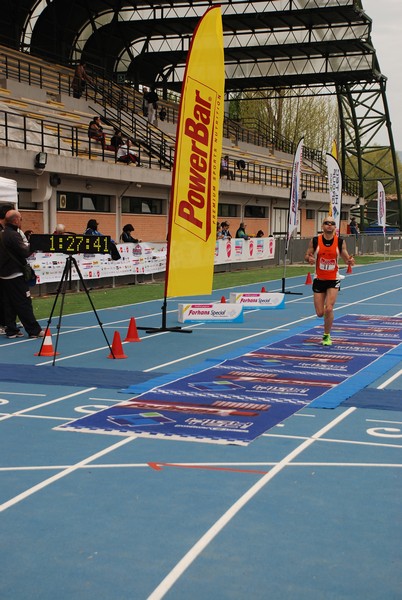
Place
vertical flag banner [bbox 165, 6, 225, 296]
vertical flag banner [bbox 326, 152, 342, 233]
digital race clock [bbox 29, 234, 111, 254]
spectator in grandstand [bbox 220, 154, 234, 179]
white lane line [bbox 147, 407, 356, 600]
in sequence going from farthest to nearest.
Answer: spectator in grandstand [bbox 220, 154, 234, 179] → vertical flag banner [bbox 326, 152, 342, 233] → vertical flag banner [bbox 165, 6, 225, 296] → digital race clock [bbox 29, 234, 111, 254] → white lane line [bbox 147, 407, 356, 600]

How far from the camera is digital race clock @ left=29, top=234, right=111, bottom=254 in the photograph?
1237 centimetres

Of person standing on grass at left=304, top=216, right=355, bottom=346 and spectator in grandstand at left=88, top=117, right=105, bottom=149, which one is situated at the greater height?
spectator in grandstand at left=88, top=117, right=105, bottom=149

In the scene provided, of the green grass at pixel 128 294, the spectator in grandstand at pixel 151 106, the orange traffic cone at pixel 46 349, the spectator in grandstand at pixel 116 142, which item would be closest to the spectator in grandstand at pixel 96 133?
the spectator in grandstand at pixel 116 142

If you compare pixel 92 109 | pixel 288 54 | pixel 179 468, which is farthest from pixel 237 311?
pixel 288 54

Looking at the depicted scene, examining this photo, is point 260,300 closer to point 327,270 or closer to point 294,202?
point 294,202

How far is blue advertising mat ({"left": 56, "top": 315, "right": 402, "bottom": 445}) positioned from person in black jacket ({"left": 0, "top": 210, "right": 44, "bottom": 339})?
155 inches

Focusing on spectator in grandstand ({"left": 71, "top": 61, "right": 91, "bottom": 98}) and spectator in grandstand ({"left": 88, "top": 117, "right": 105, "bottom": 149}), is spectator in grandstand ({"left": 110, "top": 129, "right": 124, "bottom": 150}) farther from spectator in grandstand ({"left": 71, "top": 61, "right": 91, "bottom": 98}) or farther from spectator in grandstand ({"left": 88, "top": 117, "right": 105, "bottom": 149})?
spectator in grandstand ({"left": 71, "top": 61, "right": 91, "bottom": 98})

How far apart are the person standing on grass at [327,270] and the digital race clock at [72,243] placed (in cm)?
344

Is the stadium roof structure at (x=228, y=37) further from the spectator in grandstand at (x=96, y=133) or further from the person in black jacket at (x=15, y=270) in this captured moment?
the person in black jacket at (x=15, y=270)

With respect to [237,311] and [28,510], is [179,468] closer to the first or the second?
[28,510]

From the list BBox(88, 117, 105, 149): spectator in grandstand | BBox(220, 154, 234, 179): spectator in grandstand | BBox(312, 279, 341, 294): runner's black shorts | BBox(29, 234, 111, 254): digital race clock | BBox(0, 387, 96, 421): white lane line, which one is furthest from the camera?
BBox(220, 154, 234, 179): spectator in grandstand

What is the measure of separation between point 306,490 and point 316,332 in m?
9.32

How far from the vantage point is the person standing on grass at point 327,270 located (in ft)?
45.6

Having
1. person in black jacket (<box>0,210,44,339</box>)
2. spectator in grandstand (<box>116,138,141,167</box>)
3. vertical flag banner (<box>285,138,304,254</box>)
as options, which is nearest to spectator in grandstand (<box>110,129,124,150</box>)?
spectator in grandstand (<box>116,138,141,167</box>)
